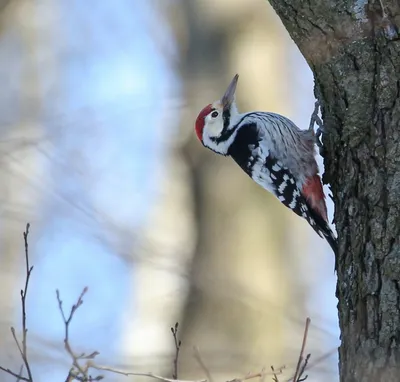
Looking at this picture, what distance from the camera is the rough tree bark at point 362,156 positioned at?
253 cm

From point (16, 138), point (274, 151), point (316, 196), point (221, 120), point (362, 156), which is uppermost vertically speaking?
point (16, 138)

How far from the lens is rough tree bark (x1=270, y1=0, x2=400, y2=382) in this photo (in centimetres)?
253

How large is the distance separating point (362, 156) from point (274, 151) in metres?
1.59

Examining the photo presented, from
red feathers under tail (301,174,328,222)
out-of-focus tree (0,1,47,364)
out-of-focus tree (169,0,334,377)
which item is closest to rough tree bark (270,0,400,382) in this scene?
red feathers under tail (301,174,328,222)

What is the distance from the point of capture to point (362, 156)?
9.15 ft

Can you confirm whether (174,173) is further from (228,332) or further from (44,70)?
(44,70)

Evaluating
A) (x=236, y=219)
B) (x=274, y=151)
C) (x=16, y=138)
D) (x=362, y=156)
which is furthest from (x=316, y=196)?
(x=16, y=138)

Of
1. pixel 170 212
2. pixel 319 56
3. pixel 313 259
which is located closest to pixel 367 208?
pixel 319 56

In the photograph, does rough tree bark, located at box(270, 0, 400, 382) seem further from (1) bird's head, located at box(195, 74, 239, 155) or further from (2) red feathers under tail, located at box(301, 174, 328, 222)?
(1) bird's head, located at box(195, 74, 239, 155)

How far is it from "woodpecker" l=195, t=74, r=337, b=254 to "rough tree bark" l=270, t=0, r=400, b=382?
1.07m

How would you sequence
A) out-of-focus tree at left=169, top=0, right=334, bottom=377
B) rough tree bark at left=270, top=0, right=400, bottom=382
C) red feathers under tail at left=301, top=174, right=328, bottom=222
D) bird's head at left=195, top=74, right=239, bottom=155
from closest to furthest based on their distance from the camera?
rough tree bark at left=270, top=0, right=400, bottom=382 → red feathers under tail at left=301, top=174, right=328, bottom=222 → bird's head at left=195, top=74, right=239, bottom=155 → out-of-focus tree at left=169, top=0, right=334, bottom=377

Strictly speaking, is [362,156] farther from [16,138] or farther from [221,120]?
[16,138]

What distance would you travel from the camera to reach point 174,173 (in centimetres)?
652

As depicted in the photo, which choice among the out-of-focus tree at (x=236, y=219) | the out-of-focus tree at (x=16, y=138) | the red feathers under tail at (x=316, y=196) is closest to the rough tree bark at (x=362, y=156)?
the red feathers under tail at (x=316, y=196)
